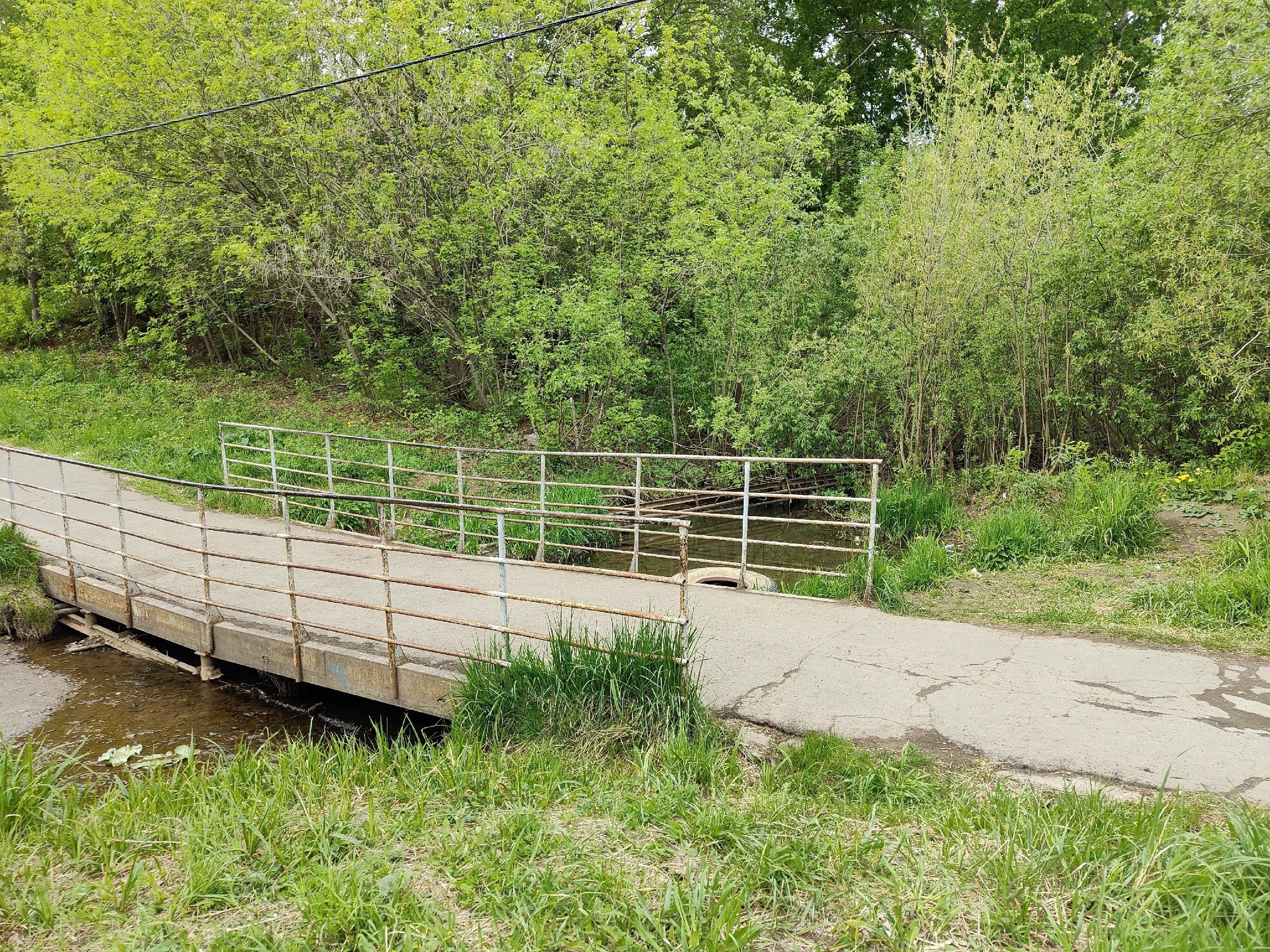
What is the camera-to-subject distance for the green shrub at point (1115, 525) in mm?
8523

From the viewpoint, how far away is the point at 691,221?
13938 millimetres

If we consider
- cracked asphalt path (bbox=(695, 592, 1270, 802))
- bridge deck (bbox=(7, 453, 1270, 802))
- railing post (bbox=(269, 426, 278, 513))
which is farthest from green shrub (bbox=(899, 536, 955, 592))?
railing post (bbox=(269, 426, 278, 513))

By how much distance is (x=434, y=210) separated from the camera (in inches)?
579

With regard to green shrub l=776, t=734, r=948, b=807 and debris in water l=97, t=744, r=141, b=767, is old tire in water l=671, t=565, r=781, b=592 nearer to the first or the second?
green shrub l=776, t=734, r=948, b=807

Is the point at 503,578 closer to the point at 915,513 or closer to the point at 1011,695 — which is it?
the point at 1011,695

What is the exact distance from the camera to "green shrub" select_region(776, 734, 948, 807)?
157 inches

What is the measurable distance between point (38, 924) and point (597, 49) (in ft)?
49.1

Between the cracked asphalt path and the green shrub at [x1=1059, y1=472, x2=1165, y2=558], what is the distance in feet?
9.01

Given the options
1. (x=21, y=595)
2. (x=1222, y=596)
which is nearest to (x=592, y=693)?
(x=1222, y=596)

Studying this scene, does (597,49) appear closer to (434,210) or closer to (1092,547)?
(434,210)

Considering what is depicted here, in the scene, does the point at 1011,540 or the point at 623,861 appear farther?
the point at 1011,540

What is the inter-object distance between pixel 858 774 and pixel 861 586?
348 centimetres

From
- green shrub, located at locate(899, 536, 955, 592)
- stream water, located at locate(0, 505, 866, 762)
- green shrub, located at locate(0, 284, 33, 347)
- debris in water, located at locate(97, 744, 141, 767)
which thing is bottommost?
stream water, located at locate(0, 505, 866, 762)

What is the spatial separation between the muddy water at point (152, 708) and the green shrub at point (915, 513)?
22.4 feet
